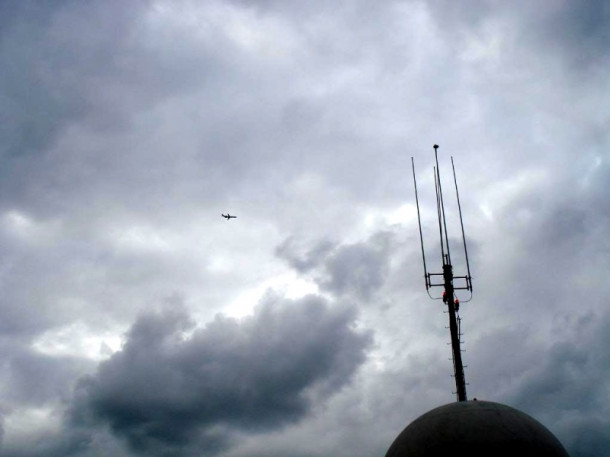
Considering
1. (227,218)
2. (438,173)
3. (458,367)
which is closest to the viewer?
(458,367)

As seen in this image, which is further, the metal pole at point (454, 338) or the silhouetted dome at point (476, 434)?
the metal pole at point (454, 338)

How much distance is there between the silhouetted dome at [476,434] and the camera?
60.5 ft

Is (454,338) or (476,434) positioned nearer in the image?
(476,434)

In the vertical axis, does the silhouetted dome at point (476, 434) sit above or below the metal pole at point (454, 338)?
below

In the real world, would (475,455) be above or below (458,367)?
below

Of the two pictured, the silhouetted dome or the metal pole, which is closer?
the silhouetted dome

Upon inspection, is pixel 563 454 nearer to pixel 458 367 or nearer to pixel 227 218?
pixel 458 367

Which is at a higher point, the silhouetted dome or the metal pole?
the metal pole

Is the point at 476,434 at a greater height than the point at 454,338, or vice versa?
the point at 454,338

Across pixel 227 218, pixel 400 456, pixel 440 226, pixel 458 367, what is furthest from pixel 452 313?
pixel 227 218

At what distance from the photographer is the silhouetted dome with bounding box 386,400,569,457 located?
18438 millimetres

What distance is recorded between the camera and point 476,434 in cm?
1873

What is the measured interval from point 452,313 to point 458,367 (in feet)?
Result: 8.92

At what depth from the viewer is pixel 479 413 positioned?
19.7 meters
